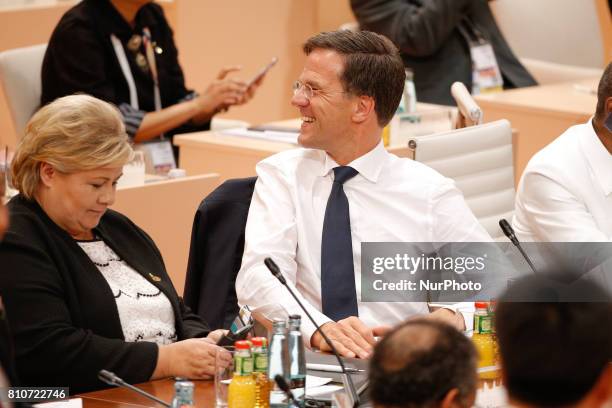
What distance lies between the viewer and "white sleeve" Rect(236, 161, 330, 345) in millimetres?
3193

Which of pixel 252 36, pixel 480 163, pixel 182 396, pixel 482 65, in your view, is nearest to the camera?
pixel 182 396

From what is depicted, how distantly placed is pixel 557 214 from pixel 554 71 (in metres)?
3.64

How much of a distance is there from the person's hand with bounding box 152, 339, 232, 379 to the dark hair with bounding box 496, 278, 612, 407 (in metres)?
1.25

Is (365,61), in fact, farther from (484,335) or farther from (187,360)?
(187,360)

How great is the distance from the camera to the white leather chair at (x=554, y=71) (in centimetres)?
700

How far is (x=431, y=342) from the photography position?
1.77 meters

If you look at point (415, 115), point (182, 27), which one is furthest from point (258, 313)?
point (182, 27)

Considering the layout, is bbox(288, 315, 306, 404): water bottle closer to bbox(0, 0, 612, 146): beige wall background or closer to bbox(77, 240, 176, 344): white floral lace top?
bbox(77, 240, 176, 344): white floral lace top

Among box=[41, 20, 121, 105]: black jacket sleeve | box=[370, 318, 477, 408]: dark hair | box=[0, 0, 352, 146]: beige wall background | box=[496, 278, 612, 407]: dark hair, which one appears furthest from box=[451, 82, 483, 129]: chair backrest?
box=[0, 0, 352, 146]: beige wall background

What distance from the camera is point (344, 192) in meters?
3.42

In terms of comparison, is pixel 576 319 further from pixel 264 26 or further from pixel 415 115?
pixel 264 26

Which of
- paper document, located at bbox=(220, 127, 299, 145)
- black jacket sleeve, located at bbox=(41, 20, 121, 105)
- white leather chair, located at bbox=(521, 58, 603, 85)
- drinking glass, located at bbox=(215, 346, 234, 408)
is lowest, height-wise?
drinking glass, located at bbox=(215, 346, 234, 408)

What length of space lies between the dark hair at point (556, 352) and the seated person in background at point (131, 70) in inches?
152

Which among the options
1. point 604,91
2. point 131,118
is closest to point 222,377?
point 604,91
